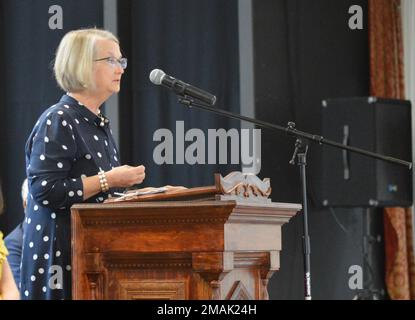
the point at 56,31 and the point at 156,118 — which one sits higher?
the point at 56,31

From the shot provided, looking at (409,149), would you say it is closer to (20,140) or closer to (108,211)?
(20,140)

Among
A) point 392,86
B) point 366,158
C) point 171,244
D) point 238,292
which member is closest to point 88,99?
point 171,244

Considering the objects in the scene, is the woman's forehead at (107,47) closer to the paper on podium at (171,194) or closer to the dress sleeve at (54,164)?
the dress sleeve at (54,164)

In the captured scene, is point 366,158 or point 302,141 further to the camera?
point 366,158

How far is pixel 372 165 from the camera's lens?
538 cm

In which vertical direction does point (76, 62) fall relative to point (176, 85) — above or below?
above

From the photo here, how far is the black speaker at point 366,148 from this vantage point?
538 centimetres

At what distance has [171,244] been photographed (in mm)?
2541

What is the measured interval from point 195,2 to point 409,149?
1.54m

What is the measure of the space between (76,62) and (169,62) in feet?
7.93

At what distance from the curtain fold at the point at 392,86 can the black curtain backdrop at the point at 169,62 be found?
0.97 m

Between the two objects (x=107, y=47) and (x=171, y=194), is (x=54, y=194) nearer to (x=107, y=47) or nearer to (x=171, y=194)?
(x=171, y=194)

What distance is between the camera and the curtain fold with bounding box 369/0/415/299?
5941 mm
